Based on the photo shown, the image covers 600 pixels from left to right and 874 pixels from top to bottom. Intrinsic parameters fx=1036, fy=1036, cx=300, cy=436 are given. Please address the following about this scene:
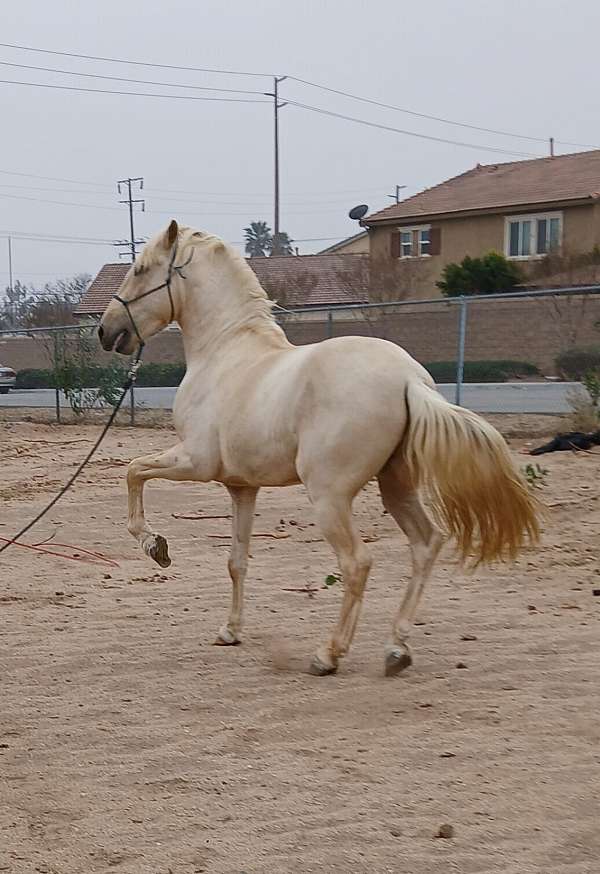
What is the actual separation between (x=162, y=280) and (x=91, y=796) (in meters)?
3.02

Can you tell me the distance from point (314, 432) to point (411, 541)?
0.84m

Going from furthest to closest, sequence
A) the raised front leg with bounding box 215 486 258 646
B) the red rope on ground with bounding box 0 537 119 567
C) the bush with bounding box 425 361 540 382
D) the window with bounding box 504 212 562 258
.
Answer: the window with bounding box 504 212 562 258
the bush with bounding box 425 361 540 382
the red rope on ground with bounding box 0 537 119 567
the raised front leg with bounding box 215 486 258 646

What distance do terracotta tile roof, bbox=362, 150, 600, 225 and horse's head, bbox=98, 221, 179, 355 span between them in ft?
99.6

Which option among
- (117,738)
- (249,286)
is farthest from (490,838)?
(249,286)

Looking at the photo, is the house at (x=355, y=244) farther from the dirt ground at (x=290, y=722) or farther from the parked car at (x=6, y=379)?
the dirt ground at (x=290, y=722)

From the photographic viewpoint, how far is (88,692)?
4871 millimetres

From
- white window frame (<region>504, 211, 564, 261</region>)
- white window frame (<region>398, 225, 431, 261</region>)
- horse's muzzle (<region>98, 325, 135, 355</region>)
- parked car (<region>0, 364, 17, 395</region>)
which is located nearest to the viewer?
horse's muzzle (<region>98, 325, 135, 355</region>)

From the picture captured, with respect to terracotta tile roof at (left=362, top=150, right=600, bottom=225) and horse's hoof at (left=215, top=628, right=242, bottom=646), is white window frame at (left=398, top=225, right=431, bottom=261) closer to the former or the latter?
terracotta tile roof at (left=362, top=150, right=600, bottom=225)

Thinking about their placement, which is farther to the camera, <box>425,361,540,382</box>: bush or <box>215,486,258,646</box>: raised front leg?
<box>425,361,540,382</box>: bush

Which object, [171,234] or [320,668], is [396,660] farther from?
[171,234]

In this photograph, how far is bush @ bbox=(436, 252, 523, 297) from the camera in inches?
1227

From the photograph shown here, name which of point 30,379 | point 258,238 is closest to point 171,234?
point 30,379

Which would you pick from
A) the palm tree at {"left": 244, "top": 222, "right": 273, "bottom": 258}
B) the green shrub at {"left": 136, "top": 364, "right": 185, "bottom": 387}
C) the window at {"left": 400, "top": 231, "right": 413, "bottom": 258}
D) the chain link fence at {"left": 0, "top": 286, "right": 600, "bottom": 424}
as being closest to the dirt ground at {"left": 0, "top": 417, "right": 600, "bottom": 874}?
the chain link fence at {"left": 0, "top": 286, "right": 600, "bottom": 424}

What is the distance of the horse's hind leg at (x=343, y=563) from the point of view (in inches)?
191
